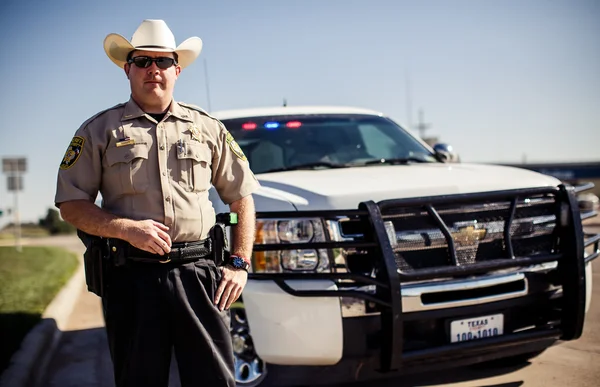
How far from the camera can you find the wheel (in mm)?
4094

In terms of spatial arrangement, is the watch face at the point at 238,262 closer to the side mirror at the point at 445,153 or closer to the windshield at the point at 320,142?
the windshield at the point at 320,142

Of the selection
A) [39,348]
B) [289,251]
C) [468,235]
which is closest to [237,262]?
[289,251]

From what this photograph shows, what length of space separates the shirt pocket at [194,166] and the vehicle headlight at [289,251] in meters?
0.84

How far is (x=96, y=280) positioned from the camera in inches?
116

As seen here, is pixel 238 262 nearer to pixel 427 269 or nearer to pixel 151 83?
pixel 151 83

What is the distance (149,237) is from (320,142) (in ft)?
9.47

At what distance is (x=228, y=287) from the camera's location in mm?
3039

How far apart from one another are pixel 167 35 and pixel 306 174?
1803 millimetres

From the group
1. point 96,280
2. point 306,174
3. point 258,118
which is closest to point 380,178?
point 306,174

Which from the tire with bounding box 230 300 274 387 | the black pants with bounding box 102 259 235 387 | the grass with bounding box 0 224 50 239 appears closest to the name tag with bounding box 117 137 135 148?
the black pants with bounding box 102 259 235 387

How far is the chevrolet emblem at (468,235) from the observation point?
156 inches

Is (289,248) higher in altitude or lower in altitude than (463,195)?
lower

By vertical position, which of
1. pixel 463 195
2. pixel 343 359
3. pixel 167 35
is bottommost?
pixel 343 359

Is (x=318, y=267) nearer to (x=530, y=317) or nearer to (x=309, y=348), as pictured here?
(x=309, y=348)
